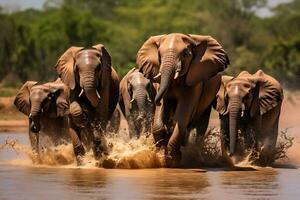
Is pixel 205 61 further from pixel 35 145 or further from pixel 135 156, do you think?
pixel 35 145

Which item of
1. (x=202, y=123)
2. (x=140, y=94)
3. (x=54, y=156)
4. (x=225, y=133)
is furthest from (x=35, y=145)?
(x=225, y=133)

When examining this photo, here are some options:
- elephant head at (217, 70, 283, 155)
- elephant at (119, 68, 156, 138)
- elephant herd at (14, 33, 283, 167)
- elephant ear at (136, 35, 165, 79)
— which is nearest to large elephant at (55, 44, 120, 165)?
elephant herd at (14, 33, 283, 167)

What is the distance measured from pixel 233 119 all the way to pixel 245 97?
1.97 ft

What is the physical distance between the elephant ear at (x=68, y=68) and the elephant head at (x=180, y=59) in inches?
37.8

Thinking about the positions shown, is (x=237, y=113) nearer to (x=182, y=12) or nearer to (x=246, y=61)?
(x=246, y=61)

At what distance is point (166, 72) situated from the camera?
1427 cm

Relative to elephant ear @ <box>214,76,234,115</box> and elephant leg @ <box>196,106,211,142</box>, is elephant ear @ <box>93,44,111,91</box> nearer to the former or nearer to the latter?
elephant leg @ <box>196,106,211,142</box>

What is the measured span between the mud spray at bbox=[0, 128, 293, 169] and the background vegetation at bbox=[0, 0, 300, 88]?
2708 centimetres

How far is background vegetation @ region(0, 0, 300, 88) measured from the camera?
51.4 meters

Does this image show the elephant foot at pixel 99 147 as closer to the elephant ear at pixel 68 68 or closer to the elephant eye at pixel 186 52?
the elephant ear at pixel 68 68

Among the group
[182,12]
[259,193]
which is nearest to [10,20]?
[182,12]

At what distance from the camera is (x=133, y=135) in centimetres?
1714

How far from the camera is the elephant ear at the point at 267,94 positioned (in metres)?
16.4

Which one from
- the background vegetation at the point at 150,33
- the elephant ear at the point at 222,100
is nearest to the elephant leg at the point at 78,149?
the elephant ear at the point at 222,100
